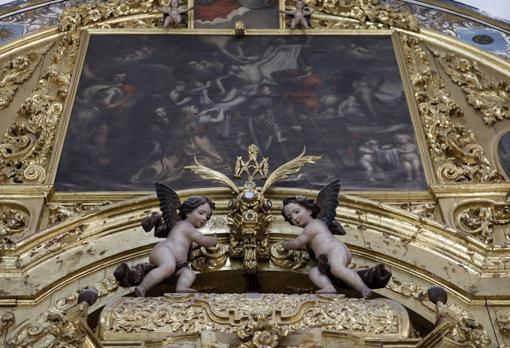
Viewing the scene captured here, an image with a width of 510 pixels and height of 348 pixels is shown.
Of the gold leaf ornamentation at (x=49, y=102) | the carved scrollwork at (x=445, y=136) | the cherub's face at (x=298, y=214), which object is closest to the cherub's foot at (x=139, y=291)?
the cherub's face at (x=298, y=214)

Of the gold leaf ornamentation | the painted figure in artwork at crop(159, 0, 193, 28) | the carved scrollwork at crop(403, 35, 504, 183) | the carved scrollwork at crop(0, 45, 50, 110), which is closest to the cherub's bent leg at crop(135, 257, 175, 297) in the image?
the gold leaf ornamentation

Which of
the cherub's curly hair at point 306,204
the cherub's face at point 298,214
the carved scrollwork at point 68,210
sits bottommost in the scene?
the cherub's face at point 298,214

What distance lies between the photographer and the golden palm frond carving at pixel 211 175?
9.66 m

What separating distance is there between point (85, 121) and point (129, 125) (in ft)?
1.65

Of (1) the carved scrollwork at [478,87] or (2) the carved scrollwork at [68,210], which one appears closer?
(2) the carved scrollwork at [68,210]

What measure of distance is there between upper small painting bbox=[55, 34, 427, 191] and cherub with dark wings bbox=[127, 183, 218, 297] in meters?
1.31

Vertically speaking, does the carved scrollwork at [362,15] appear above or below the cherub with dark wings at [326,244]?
above

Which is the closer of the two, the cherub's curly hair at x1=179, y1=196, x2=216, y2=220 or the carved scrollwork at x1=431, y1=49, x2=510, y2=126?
the cherub's curly hair at x1=179, y1=196, x2=216, y2=220

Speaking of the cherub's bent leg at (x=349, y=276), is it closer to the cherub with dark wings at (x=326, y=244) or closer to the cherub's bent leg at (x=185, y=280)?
the cherub with dark wings at (x=326, y=244)

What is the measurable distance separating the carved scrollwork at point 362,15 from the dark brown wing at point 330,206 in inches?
187

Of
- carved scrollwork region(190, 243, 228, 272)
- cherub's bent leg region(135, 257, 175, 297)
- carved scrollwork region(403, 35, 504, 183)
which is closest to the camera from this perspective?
cherub's bent leg region(135, 257, 175, 297)

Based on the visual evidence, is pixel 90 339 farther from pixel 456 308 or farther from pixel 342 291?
pixel 456 308

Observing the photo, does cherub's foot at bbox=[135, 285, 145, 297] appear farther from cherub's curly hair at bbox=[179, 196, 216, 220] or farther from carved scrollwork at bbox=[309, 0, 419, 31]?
carved scrollwork at bbox=[309, 0, 419, 31]

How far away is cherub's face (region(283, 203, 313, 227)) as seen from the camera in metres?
8.64
